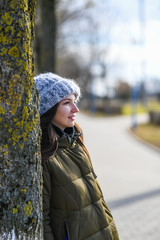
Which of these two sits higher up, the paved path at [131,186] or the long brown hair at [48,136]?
the long brown hair at [48,136]

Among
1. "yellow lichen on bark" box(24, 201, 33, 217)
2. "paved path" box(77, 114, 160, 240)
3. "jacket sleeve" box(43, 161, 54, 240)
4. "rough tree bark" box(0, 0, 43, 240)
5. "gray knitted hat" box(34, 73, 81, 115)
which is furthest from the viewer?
"paved path" box(77, 114, 160, 240)

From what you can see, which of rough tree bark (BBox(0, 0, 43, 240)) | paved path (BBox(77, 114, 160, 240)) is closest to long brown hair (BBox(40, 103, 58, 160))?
rough tree bark (BBox(0, 0, 43, 240))

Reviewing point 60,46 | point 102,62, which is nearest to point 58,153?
point 60,46

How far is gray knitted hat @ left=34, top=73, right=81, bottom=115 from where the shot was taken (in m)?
2.28

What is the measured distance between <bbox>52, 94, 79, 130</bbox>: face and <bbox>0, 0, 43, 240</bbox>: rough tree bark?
46 cm

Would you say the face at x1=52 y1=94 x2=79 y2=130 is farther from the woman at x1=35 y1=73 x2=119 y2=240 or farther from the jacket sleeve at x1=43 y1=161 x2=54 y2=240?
the jacket sleeve at x1=43 y1=161 x2=54 y2=240

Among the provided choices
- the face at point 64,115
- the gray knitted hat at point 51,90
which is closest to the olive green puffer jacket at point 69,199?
the face at point 64,115

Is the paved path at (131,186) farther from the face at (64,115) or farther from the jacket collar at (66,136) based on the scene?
the face at (64,115)

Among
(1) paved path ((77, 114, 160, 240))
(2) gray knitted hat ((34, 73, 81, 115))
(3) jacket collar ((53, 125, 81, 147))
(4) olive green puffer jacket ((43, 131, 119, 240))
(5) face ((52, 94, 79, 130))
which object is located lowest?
(1) paved path ((77, 114, 160, 240))

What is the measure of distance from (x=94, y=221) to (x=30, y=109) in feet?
2.90

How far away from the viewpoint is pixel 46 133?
2.22 meters

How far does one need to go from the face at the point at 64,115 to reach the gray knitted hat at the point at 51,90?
0.05 meters

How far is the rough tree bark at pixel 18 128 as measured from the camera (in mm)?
1638

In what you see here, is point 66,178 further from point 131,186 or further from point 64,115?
point 131,186
